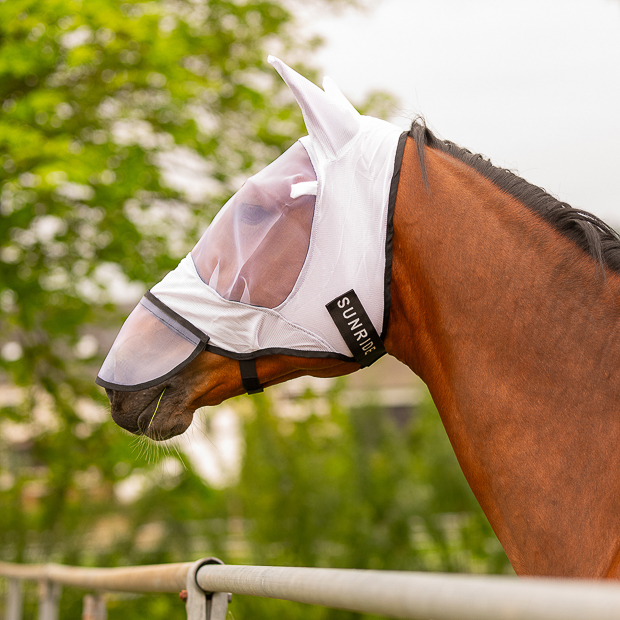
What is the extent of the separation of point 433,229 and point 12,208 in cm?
515

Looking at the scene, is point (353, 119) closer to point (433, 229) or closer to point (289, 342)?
point (433, 229)

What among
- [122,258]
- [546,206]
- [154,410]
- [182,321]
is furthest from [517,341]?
[122,258]

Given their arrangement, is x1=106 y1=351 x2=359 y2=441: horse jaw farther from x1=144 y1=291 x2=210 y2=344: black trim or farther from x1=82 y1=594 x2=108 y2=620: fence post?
x1=82 y1=594 x2=108 y2=620: fence post

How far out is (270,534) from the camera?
31.0 feet

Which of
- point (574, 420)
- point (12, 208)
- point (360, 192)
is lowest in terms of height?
point (12, 208)

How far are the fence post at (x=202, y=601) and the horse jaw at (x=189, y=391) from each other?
0.52 metres

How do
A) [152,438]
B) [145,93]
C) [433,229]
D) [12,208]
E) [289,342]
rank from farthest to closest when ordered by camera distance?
[145,93]
[12,208]
[152,438]
[289,342]
[433,229]

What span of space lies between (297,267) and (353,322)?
24 cm

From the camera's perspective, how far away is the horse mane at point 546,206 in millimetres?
1738

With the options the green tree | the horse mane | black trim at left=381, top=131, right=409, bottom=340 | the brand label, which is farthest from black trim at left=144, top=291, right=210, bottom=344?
the green tree

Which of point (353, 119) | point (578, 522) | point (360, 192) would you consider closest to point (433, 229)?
point (360, 192)

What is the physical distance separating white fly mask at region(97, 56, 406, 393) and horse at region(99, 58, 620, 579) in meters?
0.06

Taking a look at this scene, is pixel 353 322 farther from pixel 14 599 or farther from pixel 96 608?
pixel 14 599

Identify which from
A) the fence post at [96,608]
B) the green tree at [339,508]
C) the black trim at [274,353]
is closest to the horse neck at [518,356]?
the black trim at [274,353]
